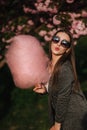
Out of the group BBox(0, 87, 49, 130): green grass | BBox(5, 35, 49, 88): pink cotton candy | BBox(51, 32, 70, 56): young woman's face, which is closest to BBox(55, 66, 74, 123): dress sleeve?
BBox(51, 32, 70, 56): young woman's face

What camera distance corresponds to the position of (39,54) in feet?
27.0

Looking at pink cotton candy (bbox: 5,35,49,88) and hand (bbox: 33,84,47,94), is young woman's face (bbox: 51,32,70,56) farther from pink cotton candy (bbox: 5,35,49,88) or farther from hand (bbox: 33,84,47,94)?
pink cotton candy (bbox: 5,35,49,88)

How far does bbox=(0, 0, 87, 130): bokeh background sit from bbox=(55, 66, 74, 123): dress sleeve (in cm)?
287

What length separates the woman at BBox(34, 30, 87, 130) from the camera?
14.8 feet

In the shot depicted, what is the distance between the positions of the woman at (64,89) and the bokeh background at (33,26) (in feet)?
8.50

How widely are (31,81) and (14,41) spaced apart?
1.07 m

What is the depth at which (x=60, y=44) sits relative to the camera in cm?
468

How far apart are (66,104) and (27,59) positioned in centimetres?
371

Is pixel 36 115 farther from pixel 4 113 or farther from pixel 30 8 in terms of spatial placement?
pixel 30 8

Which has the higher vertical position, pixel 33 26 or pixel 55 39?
pixel 55 39

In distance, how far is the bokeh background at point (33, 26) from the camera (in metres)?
7.48

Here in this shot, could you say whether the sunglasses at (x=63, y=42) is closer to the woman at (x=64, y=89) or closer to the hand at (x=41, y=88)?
the woman at (x=64, y=89)

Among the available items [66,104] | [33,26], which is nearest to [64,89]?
[66,104]

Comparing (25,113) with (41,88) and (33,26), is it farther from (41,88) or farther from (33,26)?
(41,88)
